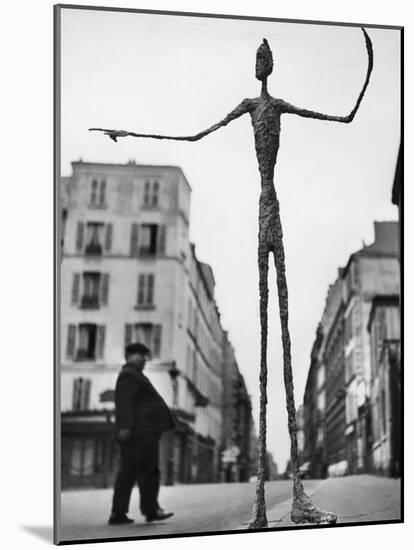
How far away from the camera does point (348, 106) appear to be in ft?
30.5

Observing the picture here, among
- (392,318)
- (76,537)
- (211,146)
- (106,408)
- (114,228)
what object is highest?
(211,146)

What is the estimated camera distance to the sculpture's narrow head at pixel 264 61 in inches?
354

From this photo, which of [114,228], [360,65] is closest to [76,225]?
[114,228]

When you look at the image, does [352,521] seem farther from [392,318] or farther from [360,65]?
[360,65]

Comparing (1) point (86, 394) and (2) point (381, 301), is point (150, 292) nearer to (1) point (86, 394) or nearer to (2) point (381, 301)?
(1) point (86, 394)

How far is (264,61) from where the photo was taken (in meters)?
9.00

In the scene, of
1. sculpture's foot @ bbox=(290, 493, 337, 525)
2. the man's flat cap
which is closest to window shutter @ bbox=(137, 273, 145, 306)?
the man's flat cap

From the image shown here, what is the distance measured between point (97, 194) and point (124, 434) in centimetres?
167

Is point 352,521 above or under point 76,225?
under

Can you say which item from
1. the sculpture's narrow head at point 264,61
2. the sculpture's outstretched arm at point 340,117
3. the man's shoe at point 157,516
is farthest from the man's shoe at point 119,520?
the sculpture's narrow head at point 264,61

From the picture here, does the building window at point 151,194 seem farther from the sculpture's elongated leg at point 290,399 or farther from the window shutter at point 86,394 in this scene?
the window shutter at point 86,394

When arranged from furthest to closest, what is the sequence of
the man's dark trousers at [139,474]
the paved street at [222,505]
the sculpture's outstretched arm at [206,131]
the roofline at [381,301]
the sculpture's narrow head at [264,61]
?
1. the roofline at [381,301]
2. the sculpture's narrow head at [264,61]
3. the sculpture's outstretched arm at [206,131]
4. the man's dark trousers at [139,474]
5. the paved street at [222,505]

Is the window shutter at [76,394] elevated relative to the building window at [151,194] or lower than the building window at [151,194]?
lower

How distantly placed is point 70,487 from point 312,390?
2.00 metres
